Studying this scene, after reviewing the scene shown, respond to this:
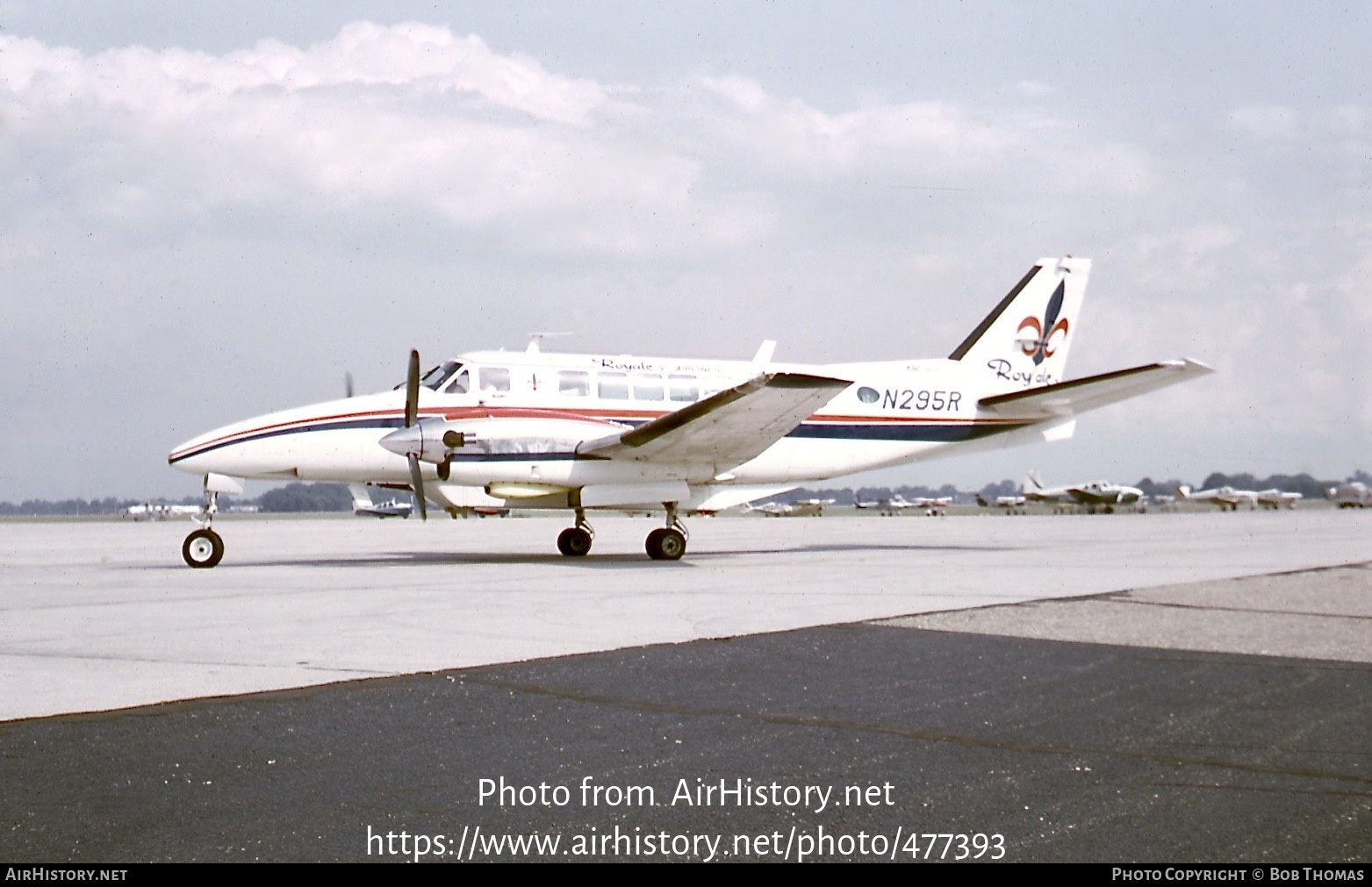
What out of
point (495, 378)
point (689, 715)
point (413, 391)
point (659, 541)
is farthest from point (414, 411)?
point (689, 715)

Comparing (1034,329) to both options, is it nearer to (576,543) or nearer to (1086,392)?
(1086,392)

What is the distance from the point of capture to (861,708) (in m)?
7.14

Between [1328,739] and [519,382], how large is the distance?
58.4 feet

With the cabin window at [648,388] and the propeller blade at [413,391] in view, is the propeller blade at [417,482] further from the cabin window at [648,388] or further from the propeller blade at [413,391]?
the cabin window at [648,388]

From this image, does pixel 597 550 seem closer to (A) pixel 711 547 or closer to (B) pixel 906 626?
(A) pixel 711 547

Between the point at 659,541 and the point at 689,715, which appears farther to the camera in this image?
the point at 659,541

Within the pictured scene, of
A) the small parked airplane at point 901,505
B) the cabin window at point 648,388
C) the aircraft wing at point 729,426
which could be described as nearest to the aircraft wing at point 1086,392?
the aircraft wing at point 729,426

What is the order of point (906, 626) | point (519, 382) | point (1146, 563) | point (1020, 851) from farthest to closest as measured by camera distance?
1. point (519, 382)
2. point (1146, 563)
3. point (906, 626)
4. point (1020, 851)

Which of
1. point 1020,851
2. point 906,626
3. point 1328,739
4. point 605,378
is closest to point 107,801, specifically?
point 1020,851

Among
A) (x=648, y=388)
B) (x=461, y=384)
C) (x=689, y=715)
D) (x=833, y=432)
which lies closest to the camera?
(x=689, y=715)

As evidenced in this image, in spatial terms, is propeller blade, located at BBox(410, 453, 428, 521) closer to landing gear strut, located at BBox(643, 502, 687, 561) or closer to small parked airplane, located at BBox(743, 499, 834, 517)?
landing gear strut, located at BBox(643, 502, 687, 561)

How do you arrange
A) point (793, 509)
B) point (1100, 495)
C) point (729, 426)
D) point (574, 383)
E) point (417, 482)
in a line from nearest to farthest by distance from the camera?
1. point (417, 482)
2. point (729, 426)
3. point (574, 383)
4. point (1100, 495)
5. point (793, 509)

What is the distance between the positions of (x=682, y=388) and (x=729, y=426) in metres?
2.79

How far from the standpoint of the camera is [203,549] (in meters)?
20.5
